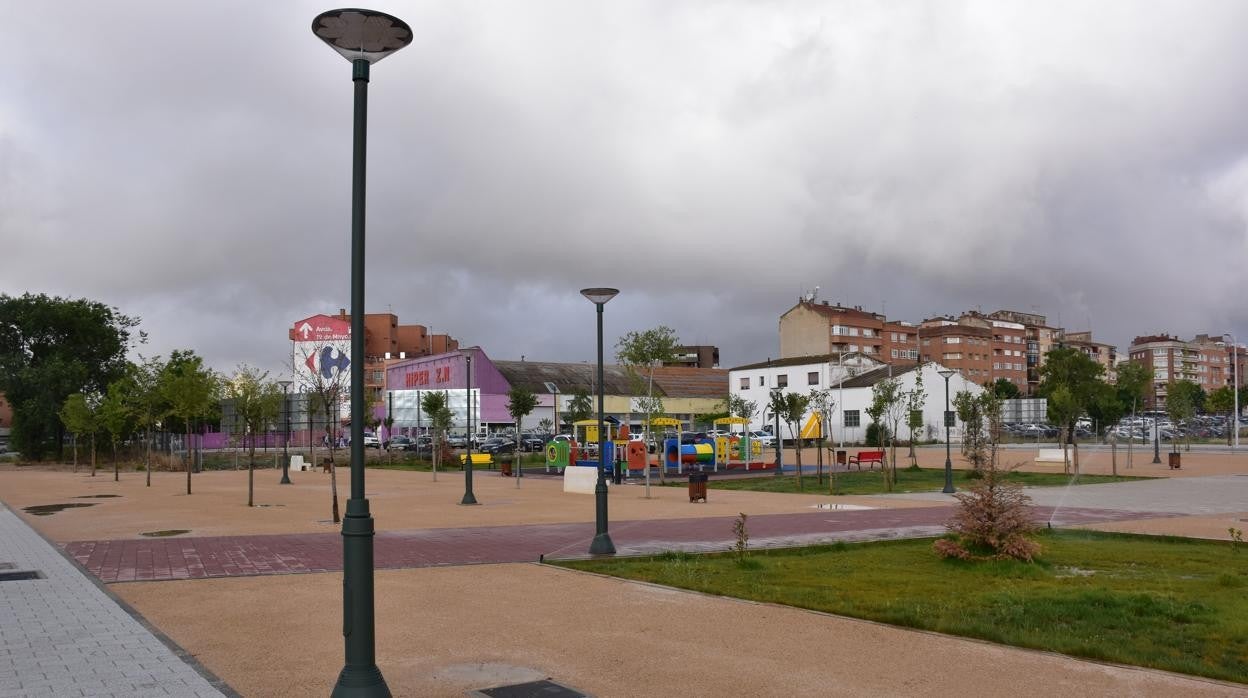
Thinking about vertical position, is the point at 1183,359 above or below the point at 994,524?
above

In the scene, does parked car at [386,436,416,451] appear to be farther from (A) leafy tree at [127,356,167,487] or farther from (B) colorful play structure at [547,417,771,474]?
(A) leafy tree at [127,356,167,487]

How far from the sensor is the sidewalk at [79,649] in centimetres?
636

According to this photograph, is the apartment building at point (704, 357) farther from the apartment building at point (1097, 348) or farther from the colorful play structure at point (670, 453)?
the colorful play structure at point (670, 453)

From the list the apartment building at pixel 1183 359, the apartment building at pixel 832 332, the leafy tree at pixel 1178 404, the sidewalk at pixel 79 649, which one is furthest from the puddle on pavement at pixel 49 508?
the apartment building at pixel 1183 359

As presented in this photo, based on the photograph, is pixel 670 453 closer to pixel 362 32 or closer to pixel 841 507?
pixel 841 507

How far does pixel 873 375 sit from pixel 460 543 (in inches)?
2505

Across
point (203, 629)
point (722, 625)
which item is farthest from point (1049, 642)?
point (203, 629)

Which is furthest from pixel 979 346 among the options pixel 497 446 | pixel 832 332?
pixel 497 446

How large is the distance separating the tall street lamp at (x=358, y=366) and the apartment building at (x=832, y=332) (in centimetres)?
9800

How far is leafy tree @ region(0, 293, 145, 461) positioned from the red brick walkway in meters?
42.6

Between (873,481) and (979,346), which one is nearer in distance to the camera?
(873,481)

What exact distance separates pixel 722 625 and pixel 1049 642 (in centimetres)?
266

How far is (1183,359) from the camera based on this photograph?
576ft

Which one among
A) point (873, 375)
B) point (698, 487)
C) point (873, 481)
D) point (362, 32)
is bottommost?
point (873, 481)
